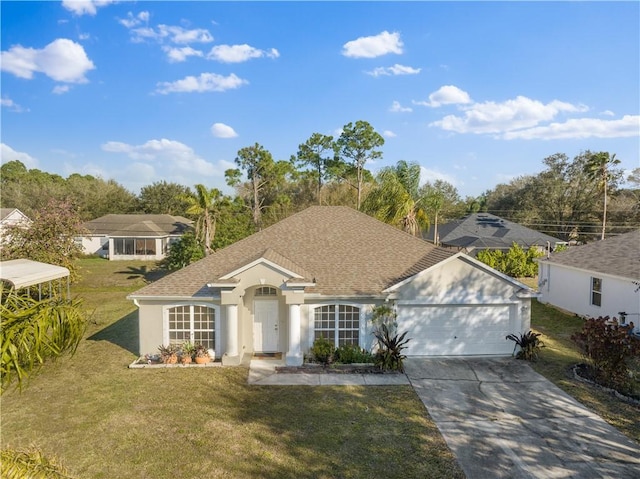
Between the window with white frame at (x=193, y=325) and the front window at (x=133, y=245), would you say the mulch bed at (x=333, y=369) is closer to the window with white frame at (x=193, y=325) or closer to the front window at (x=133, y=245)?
the window with white frame at (x=193, y=325)

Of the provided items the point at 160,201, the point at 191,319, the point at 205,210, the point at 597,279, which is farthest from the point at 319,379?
the point at 160,201

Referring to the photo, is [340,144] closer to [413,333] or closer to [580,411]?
[413,333]

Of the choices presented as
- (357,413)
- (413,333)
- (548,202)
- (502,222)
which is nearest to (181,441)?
(357,413)

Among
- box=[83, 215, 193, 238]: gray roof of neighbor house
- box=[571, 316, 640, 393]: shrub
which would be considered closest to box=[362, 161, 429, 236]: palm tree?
box=[571, 316, 640, 393]: shrub

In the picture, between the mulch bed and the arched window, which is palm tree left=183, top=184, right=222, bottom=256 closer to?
the arched window

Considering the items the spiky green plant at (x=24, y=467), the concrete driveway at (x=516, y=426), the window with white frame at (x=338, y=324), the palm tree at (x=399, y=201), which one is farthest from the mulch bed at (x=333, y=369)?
the palm tree at (x=399, y=201)
